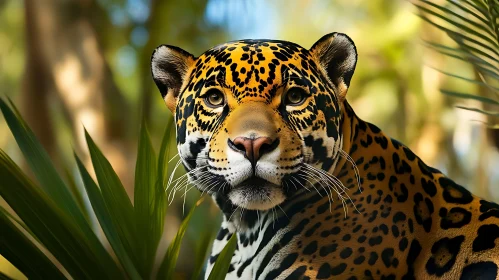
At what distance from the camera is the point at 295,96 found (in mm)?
1993

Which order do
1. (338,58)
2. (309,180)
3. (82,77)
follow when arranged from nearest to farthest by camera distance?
(309,180), (338,58), (82,77)

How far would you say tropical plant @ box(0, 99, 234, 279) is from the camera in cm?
158

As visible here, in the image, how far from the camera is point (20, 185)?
1552 mm

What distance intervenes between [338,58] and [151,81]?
4.23 metres

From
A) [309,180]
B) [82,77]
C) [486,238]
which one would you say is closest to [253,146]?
[309,180]

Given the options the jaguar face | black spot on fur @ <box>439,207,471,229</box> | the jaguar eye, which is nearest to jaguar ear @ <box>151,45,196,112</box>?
the jaguar face

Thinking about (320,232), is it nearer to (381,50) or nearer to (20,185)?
(20,185)

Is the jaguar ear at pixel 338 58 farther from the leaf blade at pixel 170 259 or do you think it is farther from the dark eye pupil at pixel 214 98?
the leaf blade at pixel 170 259

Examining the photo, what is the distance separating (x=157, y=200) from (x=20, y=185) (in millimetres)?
453

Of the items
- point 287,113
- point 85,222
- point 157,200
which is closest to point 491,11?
point 287,113

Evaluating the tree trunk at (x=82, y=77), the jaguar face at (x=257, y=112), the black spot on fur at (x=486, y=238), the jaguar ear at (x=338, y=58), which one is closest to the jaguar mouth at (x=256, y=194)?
the jaguar face at (x=257, y=112)

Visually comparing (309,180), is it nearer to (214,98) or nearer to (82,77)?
(214,98)

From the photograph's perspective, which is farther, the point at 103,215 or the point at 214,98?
the point at 214,98

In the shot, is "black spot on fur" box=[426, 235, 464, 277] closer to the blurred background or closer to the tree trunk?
the blurred background
